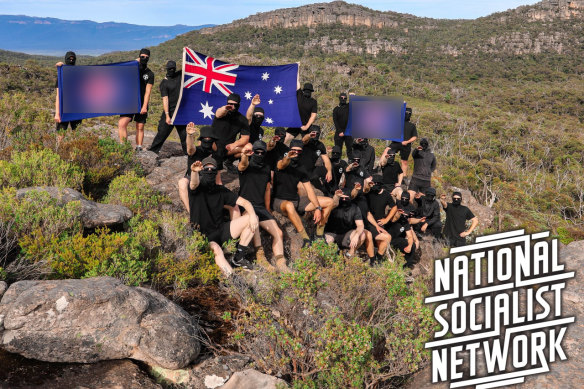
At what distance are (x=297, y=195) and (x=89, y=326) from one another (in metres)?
4.05

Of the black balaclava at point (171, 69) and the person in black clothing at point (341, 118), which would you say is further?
the person in black clothing at point (341, 118)

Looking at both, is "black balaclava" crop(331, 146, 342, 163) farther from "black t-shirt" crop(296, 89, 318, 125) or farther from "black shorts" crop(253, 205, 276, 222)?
"black shorts" crop(253, 205, 276, 222)

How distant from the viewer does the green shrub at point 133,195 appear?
6691mm

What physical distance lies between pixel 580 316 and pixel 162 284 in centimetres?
509

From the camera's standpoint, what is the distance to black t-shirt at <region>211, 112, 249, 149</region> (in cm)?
709

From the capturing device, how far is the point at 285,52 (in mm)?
111562

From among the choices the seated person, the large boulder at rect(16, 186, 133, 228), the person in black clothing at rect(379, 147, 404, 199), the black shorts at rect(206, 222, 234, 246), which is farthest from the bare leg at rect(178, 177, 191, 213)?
the person in black clothing at rect(379, 147, 404, 199)

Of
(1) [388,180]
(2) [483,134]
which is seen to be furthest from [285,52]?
(1) [388,180]

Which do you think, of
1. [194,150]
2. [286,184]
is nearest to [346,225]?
[286,184]

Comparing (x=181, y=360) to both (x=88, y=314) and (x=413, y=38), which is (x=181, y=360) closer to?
(x=88, y=314)

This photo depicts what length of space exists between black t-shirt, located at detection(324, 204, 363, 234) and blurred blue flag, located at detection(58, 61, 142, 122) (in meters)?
4.47

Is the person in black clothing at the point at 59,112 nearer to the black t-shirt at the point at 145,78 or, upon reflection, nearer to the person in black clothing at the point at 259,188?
the black t-shirt at the point at 145,78

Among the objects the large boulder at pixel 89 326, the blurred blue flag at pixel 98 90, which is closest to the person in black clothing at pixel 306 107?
the blurred blue flag at pixel 98 90

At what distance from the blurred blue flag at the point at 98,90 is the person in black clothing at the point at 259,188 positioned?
129 inches
